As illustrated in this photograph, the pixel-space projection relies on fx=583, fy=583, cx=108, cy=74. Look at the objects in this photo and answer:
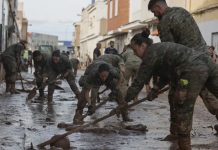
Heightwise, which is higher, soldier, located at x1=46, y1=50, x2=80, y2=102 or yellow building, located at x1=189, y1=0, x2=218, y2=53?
yellow building, located at x1=189, y1=0, x2=218, y2=53

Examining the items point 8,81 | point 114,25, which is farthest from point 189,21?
point 114,25

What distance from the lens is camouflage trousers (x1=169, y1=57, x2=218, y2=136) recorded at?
6715 millimetres

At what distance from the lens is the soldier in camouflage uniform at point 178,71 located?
6633 millimetres

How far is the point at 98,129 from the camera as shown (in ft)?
30.2

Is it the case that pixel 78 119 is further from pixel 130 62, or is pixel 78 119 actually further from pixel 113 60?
pixel 130 62

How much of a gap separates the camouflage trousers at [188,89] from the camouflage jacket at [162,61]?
8cm

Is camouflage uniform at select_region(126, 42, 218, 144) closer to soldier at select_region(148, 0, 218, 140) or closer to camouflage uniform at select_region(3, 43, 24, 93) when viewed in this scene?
soldier at select_region(148, 0, 218, 140)

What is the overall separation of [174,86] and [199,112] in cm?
627

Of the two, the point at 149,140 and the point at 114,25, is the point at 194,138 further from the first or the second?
the point at 114,25

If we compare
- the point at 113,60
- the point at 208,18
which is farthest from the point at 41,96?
the point at 208,18

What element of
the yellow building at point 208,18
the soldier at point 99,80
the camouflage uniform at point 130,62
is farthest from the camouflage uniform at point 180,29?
the yellow building at point 208,18

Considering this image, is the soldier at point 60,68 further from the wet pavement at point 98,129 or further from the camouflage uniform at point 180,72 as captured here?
the camouflage uniform at point 180,72

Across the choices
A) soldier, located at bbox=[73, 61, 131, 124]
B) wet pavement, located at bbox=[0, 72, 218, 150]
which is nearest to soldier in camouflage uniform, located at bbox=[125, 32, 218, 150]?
wet pavement, located at bbox=[0, 72, 218, 150]

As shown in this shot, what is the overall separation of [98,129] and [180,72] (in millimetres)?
2826
